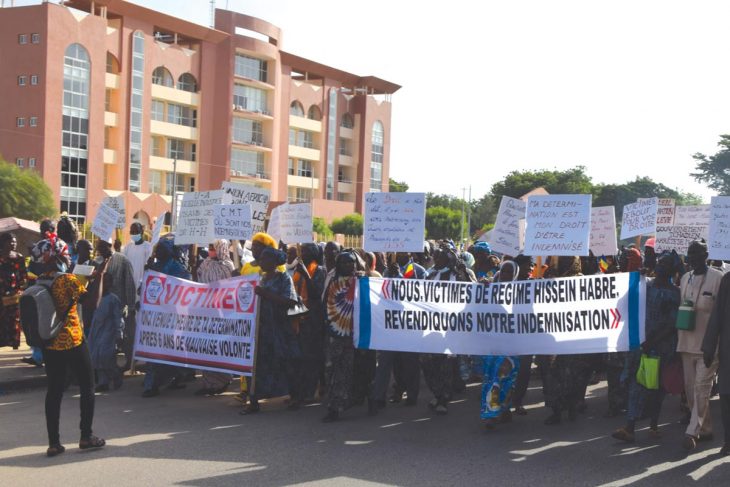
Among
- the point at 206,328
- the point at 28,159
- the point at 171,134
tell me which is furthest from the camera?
the point at 171,134

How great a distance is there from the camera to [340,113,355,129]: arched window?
8369cm

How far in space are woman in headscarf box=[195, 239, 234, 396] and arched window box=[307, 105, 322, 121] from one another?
6893cm

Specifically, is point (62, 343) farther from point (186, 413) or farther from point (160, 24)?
point (160, 24)

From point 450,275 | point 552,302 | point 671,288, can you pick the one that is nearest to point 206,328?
point 450,275

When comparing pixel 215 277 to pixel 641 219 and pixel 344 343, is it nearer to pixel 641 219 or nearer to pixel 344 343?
pixel 344 343

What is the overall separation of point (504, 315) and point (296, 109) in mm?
70498

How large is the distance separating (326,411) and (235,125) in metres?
62.8

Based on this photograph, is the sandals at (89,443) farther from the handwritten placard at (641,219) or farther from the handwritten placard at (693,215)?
the handwritten placard at (693,215)

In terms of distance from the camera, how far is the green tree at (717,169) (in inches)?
4296

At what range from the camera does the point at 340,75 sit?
81.8m

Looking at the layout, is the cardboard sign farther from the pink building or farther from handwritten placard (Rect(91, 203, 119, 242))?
the pink building

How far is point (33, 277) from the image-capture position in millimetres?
11836

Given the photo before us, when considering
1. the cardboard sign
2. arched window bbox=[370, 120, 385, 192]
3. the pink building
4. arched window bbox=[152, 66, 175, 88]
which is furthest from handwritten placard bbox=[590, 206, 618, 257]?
arched window bbox=[370, 120, 385, 192]

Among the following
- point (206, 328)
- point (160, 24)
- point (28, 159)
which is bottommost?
point (206, 328)
